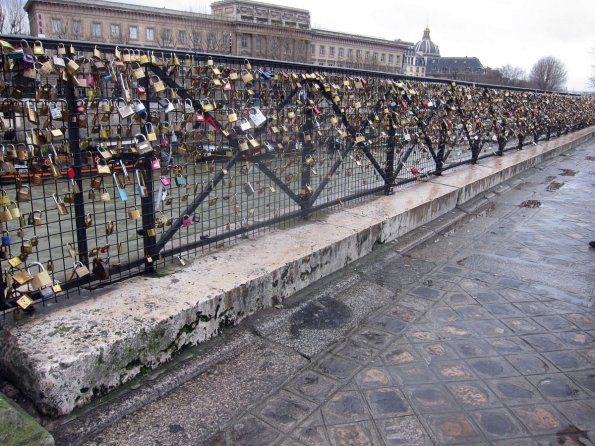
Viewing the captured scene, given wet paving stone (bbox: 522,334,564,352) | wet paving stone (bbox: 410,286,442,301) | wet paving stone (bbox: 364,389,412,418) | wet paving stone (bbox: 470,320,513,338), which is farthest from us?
wet paving stone (bbox: 410,286,442,301)

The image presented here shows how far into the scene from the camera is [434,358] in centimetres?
326

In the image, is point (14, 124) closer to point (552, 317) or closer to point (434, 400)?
point (434, 400)

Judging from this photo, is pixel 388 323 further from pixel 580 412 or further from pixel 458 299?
pixel 580 412

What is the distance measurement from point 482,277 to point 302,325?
7.11ft

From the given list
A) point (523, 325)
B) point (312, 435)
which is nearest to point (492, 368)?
point (523, 325)

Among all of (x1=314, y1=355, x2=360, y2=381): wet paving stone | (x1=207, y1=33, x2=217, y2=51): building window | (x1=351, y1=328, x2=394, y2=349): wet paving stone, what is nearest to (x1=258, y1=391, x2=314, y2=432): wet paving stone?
(x1=314, y1=355, x2=360, y2=381): wet paving stone

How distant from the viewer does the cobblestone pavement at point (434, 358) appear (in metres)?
2.54

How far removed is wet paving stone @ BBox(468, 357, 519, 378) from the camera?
10.1 ft

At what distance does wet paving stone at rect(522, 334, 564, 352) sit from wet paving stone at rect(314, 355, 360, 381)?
4.45 feet

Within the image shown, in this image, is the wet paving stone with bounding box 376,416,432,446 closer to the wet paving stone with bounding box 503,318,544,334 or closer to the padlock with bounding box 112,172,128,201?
Answer: the wet paving stone with bounding box 503,318,544,334

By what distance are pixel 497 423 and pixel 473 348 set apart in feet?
2.70

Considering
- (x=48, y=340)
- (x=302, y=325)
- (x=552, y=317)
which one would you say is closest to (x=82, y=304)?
(x=48, y=340)

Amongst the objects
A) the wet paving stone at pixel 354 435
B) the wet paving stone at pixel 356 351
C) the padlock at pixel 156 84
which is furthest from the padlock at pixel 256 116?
the wet paving stone at pixel 354 435

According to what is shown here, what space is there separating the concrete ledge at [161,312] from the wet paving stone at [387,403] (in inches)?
45.1
